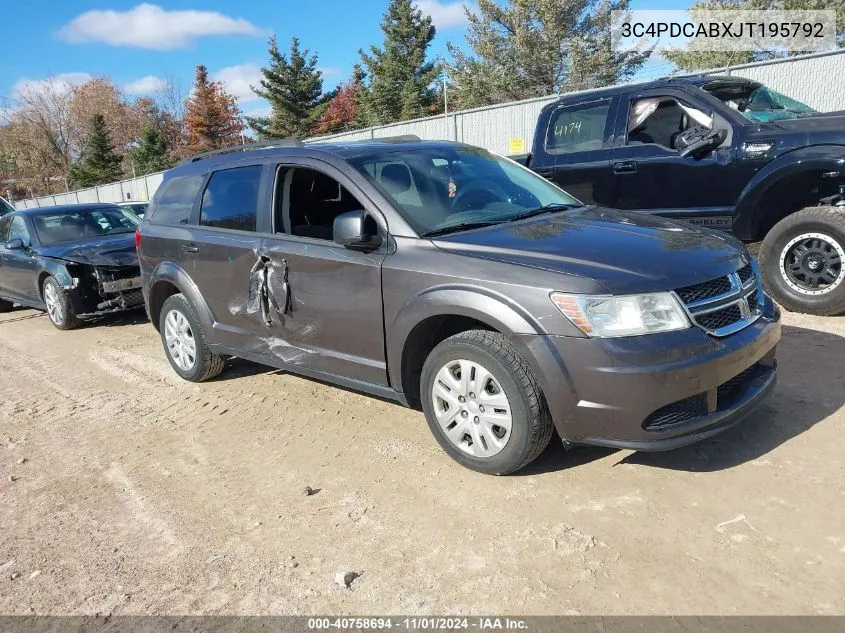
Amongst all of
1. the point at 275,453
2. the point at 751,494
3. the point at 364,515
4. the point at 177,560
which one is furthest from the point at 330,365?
the point at 751,494

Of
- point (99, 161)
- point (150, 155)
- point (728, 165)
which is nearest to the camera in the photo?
point (728, 165)

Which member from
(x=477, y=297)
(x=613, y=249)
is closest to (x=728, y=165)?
(x=613, y=249)

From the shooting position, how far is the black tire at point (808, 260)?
5277mm

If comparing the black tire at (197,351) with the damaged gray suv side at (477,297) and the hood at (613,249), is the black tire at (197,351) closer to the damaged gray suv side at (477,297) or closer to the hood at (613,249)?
the damaged gray suv side at (477,297)

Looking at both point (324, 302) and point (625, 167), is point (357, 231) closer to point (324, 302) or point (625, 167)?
point (324, 302)

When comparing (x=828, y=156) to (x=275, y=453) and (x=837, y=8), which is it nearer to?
(x=275, y=453)

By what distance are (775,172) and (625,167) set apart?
135 centimetres

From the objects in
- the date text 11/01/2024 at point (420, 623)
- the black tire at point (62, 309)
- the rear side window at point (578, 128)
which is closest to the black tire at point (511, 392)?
the date text 11/01/2024 at point (420, 623)

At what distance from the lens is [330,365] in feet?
13.3

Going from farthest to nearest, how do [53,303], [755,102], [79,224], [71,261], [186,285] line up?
[79,224], [53,303], [71,261], [755,102], [186,285]

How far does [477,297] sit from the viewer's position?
10.5 feet

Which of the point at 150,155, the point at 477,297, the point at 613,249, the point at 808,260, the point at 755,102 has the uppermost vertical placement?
the point at 150,155

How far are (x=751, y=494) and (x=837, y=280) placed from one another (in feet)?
10.6

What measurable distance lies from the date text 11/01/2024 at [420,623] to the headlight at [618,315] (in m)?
1.25
